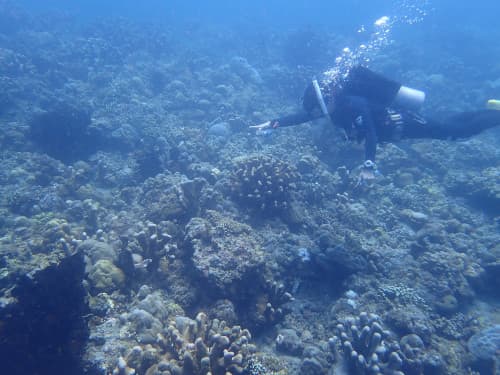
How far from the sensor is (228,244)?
5.53 m

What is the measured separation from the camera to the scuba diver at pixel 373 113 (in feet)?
20.9

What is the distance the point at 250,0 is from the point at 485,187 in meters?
96.1

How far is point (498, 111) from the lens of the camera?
8.35 meters

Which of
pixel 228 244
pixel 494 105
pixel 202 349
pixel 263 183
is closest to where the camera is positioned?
pixel 202 349

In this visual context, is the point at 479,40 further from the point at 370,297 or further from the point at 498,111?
the point at 370,297

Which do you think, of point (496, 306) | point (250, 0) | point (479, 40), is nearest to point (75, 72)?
point (496, 306)

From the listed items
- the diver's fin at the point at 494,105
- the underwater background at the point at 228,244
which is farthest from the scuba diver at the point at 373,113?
the underwater background at the point at 228,244

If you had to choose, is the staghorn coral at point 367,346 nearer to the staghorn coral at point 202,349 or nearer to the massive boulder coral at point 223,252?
the staghorn coral at point 202,349

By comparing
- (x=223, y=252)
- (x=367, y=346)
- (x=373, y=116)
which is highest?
(x=373, y=116)

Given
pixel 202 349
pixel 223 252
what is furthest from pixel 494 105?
pixel 202 349

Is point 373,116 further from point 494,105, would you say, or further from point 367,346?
point 367,346

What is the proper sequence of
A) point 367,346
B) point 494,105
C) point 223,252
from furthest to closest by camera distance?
point 494,105 < point 223,252 < point 367,346

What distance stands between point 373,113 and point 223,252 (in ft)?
14.2

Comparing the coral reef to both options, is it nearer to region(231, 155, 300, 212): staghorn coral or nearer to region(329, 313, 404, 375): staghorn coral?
region(329, 313, 404, 375): staghorn coral
